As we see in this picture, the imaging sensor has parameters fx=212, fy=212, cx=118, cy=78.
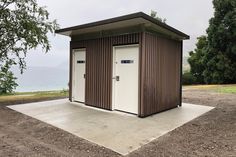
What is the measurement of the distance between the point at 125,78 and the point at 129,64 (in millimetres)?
467

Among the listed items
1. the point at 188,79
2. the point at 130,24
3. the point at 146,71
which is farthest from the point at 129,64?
the point at 188,79

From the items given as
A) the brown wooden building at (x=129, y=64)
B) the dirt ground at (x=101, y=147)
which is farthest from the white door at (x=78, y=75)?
the dirt ground at (x=101, y=147)

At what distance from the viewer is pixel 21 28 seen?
8.26 meters

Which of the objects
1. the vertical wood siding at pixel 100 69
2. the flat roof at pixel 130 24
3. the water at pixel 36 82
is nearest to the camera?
the flat roof at pixel 130 24

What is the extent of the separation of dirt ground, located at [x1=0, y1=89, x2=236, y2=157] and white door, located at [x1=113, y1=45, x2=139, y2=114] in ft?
6.00

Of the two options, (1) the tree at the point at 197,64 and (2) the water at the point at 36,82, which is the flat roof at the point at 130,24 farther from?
(1) the tree at the point at 197,64

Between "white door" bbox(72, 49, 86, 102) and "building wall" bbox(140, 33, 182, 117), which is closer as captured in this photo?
"building wall" bbox(140, 33, 182, 117)

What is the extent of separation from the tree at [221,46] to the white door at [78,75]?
15084 millimetres

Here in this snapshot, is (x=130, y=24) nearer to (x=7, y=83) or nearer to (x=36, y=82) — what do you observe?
(x=7, y=83)

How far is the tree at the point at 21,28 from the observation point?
26.7 ft

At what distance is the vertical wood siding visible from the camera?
7.02 metres

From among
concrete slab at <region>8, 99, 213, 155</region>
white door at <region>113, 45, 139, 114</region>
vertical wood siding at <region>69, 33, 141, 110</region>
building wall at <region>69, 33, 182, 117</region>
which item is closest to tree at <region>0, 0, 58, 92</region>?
building wall at <region>69, 33, 182, 117</region>

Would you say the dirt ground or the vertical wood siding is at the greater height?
the vertical wood siding

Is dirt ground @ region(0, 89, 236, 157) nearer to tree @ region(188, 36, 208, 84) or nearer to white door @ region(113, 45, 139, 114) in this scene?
white door @ region(113, 45, 139, 114)
